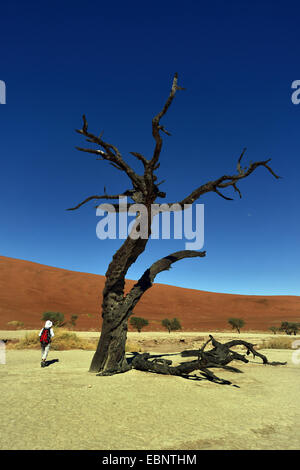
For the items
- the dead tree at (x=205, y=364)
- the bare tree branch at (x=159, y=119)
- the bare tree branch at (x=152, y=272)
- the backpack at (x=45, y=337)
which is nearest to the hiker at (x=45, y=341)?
the backpack at (x=45, y=337)

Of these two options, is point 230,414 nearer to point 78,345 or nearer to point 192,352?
point 192,352

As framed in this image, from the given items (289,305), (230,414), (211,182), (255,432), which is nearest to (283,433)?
(255,432)

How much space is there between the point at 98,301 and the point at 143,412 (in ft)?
220

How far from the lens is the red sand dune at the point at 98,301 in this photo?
181ft

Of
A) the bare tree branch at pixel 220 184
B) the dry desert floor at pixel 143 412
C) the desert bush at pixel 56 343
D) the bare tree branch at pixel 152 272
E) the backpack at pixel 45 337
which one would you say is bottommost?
the desert bush at pixel 56 343

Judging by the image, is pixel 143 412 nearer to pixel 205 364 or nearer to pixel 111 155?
pixel 205 364

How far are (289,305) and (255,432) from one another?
87.7m

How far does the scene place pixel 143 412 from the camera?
16.4 feet

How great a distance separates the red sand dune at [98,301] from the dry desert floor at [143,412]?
4085 cm

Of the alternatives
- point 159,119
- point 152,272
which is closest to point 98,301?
point 152,272

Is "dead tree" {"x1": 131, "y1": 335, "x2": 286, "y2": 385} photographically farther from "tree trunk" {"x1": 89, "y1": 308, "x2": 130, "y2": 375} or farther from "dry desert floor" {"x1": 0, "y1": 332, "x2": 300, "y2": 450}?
"tree trunk" {"x1": 89, "y1": 308, "x2": 130, "y2": 375}

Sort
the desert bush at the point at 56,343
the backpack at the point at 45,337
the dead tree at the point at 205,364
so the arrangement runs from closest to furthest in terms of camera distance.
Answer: the dead tree at the point at 205,364
the backpack at the point at 45,337
the desert bush at the point at 56,343

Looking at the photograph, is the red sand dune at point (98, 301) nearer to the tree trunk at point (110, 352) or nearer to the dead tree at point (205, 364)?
the tree trunk at point (110, 352)

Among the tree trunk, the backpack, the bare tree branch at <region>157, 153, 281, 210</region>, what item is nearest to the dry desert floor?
the tree trunk
